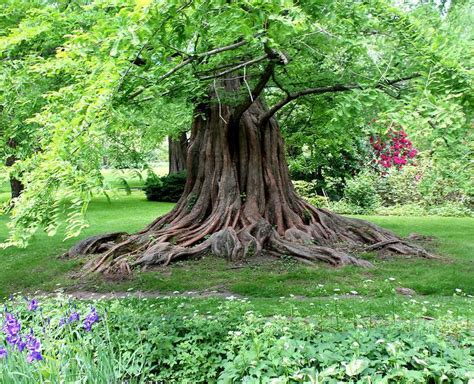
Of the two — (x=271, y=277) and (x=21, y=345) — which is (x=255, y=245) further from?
(x=21, y=345)

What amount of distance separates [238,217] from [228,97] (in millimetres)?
2290

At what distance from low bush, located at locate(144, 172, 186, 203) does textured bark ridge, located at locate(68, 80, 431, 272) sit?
9.22 metres

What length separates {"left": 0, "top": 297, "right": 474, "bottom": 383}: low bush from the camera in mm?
2904

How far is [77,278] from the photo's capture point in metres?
8.39

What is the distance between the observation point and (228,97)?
8.97 metres

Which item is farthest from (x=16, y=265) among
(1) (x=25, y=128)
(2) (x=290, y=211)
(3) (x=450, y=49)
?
(3) (x=450, y=49)

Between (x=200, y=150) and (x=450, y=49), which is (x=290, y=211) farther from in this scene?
(x=450, y=49)

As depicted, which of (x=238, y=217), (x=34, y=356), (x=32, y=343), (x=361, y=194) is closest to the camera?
(x=34, y=356)

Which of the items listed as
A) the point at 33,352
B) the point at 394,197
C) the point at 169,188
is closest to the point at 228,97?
the point at 33,352

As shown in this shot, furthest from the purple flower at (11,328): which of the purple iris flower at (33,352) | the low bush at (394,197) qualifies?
the low bush at (394,197)

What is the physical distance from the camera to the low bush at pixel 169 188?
65.4ft

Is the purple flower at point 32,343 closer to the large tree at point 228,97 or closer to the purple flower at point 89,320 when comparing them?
the purple flower at point 89,320

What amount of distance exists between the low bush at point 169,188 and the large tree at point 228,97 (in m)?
9.29

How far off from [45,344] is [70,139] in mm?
1324
